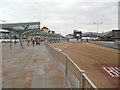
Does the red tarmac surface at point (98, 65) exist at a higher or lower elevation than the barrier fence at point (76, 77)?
lower

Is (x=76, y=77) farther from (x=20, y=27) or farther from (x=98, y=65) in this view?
(x=20, y=27)

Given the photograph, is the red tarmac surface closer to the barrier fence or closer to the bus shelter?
the barrier fence

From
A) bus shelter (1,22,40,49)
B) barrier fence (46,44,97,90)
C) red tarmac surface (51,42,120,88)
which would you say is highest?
bus shelter (1,22,40,49)


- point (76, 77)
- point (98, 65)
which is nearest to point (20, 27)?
point (98, 65)

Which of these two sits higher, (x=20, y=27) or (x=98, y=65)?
(x=20, y=27)

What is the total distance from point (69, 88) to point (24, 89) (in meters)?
1.78

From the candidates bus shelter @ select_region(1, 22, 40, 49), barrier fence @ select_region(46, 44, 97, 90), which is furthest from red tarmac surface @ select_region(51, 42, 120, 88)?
bus shelter @ select_region(1, 22, 40, 49)

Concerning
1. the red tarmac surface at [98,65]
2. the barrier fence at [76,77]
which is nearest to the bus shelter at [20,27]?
the red tarmac surface at [98,65]

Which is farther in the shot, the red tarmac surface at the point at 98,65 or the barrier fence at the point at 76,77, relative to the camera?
the red tarmac surface at the point at 98,65

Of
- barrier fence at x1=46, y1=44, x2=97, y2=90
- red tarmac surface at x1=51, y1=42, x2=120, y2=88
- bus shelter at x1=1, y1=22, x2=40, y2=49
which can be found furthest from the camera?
bus shelter at x1=1, y1=22, x2=40, y2=49

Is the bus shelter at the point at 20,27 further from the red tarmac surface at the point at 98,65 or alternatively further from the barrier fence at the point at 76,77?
the barrier fence at the point at 76,77

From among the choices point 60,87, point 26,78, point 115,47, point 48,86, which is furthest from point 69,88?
point 115,47

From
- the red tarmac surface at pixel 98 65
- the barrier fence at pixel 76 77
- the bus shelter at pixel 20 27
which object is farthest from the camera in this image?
the bus shelter at pixel 20 27

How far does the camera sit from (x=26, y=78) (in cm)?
552
